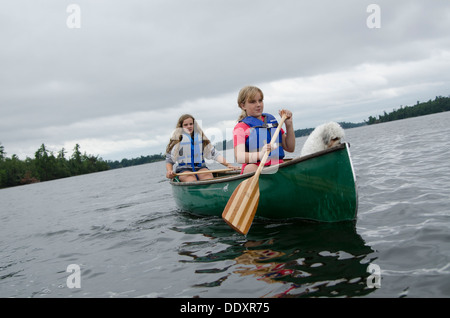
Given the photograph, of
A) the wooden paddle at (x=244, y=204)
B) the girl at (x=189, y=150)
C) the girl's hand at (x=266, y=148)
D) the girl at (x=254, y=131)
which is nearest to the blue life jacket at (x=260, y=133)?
the girl at (x=254, y=131)

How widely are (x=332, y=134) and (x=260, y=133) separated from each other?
3.34 feet

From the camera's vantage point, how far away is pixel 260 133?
196 inches

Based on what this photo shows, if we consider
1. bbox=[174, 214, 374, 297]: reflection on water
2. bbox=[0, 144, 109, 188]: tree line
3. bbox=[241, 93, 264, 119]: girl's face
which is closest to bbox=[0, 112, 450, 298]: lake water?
bbox=[174, 214, 374, 297]: reflection on water

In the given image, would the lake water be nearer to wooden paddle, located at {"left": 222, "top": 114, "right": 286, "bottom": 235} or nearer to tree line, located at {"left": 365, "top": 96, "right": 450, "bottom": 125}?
wooden paddle, located at {"left": 222, "top": 114, "right": 286, "bottom": 235}

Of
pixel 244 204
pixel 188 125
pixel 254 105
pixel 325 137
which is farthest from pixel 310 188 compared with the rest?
pixel 188 125

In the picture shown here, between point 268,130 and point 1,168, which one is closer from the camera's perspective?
point 268,130

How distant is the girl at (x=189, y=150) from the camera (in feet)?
23.7

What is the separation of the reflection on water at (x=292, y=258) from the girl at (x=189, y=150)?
101 inches

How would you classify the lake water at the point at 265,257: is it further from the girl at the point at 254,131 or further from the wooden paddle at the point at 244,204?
the girl at the point at 254,131

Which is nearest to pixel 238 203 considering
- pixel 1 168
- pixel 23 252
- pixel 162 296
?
pixel 162 296

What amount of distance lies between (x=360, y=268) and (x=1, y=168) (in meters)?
85.8
